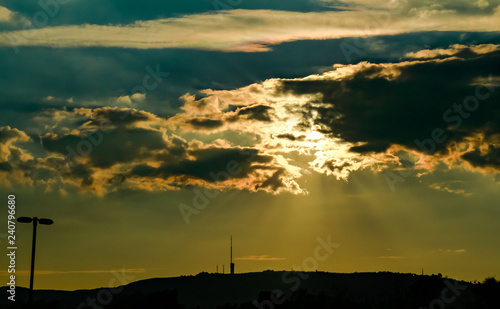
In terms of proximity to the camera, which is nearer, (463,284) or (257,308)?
(257,308)

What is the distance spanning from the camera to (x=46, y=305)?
5494 centimetres

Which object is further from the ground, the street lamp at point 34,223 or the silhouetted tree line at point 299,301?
the street lamp at point 34,223

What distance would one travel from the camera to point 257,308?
188ft

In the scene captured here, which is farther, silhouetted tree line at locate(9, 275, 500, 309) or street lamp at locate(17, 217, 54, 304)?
silhouetted tree line at locate(9, 275, 500, 309)

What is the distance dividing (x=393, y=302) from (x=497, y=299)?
65.5ft

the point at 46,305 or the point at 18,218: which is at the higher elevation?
the point at 18,218

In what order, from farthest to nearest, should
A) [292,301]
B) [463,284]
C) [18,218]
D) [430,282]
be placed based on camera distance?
1. [463,284]
2. [430,282]
3. [292,301]
4. [18,218]

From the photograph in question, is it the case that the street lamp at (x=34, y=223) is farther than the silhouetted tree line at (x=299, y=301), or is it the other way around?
the silhouetted tree line at (x=299, y=301)

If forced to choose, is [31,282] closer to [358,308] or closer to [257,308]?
[257,308]

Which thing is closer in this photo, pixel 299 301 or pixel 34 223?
pixel 34 223

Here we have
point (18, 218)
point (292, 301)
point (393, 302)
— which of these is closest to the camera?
point (18, 218)

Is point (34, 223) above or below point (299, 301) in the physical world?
above

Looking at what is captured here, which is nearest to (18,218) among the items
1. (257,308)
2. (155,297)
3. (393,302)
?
(155,297)

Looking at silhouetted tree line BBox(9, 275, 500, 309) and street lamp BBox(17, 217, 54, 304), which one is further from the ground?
street lamp BBox(17, 217, 54, 304)
